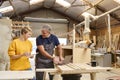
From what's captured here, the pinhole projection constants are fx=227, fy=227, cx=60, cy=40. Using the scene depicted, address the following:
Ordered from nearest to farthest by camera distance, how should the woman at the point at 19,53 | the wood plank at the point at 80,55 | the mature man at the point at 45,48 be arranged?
the woman at the point at 19,53 → the mature man at the point at 45,48 → the wood plank at the point at 80,55

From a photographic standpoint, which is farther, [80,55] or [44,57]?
[80,55]

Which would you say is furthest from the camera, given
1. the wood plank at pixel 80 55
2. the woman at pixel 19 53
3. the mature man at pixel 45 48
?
the wood plank at pixel 80 55

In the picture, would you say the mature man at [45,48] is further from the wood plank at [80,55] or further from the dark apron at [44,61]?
the wood plank at [80,55]

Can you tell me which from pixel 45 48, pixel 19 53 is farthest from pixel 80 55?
pixel 19 53

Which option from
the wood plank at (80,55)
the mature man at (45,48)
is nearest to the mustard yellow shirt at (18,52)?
the mature man at (45,48)

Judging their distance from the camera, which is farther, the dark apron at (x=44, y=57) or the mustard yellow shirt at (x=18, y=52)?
the dark apron at (x=44, y=57)

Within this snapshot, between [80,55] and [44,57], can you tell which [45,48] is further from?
[80,55]

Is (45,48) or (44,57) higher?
(45,48)

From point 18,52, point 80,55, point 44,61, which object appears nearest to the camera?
point 18,52

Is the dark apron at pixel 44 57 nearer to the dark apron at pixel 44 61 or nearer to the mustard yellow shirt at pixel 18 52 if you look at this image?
the dark apron at pixel 44 61

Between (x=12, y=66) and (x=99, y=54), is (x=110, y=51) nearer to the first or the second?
(x=99, y=54)

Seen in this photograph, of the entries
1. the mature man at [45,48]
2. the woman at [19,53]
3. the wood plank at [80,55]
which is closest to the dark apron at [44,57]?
the mature man at [45,48]

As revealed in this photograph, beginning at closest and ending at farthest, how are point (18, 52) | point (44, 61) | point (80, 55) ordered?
point (18, 52) → point (44, 61) → point (80, 55)

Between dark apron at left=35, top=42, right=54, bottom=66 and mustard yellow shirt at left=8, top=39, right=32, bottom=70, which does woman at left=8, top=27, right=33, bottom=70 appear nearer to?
mustard yellow shirt at left=8, top=39, right=32, bottom=70
